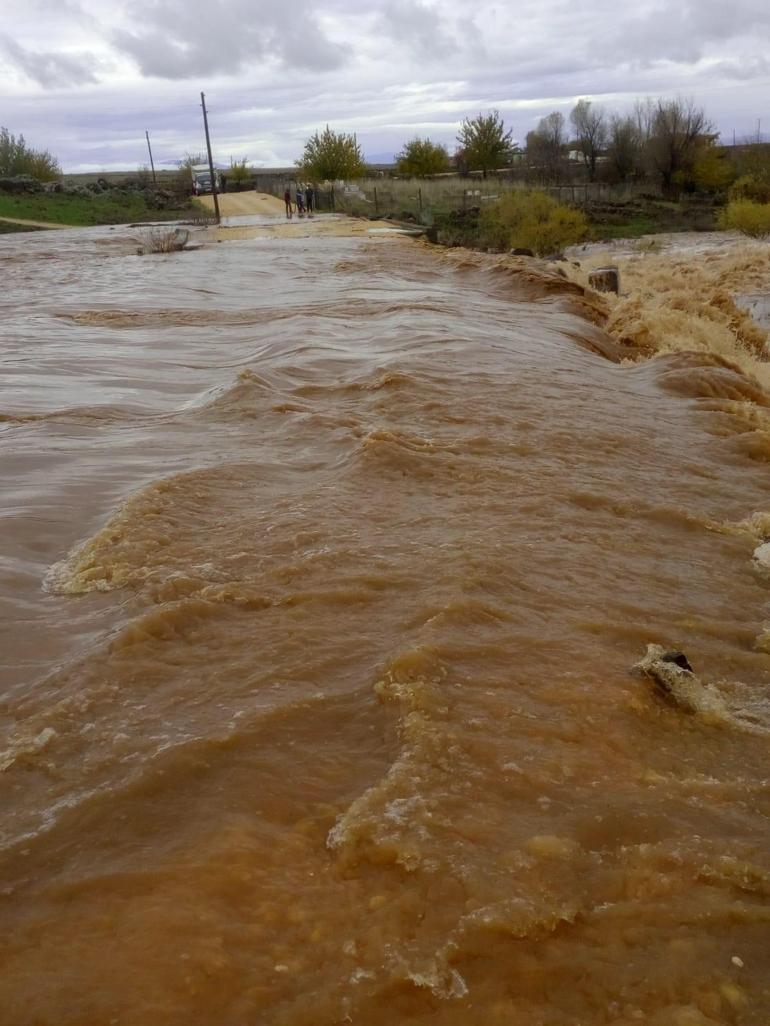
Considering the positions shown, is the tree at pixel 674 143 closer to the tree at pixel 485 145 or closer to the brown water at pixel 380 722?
the tree at pixel 485 145

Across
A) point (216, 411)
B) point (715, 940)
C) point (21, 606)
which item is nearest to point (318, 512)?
point (21, 606)

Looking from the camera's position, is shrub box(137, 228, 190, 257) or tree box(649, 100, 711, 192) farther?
tree box(649, 100, 711, 192)

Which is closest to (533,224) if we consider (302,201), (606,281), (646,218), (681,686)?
(302,201)

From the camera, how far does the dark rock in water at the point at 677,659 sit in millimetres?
3092

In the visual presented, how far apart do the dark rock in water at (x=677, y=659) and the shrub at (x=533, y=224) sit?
92.9ft

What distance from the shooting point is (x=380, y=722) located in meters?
2.86

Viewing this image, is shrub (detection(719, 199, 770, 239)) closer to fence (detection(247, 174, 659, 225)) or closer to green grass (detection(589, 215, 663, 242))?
green grass (detection(589, 215, 663, 242))

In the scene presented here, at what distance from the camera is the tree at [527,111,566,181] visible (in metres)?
55.0

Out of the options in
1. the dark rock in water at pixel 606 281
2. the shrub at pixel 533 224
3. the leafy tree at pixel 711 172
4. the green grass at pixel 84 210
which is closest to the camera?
the dark rock in water at pixel 606 281

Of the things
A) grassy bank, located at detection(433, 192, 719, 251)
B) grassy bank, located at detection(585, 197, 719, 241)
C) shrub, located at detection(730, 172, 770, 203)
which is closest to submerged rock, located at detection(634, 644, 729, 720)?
grassy bank, located at detection(433, 192, 719, 251)

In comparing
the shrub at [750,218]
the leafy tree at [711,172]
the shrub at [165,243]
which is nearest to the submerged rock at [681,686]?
the shrub at [165,243]

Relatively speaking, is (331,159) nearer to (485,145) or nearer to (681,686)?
(485,145)

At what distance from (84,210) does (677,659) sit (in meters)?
40.5

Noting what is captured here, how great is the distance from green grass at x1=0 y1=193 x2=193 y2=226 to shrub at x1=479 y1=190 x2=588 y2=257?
43.3 feet
